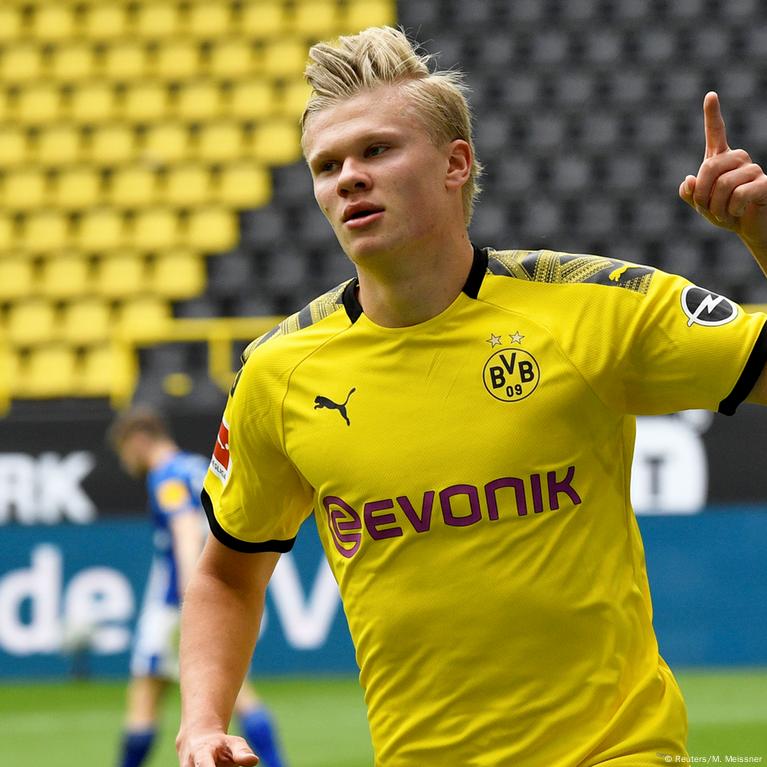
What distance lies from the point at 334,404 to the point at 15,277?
1466 centimetres

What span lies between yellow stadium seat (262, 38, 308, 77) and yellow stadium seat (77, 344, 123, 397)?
14.0ft

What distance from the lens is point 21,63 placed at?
1853cm

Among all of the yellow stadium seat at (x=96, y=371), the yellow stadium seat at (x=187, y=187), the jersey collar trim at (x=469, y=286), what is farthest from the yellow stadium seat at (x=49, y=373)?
the jersey collar trim at (x=469, y=286)

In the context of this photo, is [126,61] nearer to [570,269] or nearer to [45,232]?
[45,232]

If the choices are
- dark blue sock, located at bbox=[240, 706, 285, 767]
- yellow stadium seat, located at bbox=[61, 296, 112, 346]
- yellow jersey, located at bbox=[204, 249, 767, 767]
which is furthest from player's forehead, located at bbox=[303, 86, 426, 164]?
yellow stadium seat, located at bbox=[61, 296, 112, 346]

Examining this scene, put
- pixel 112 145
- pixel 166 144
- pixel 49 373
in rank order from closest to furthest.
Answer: pixel 49 373 → pixel 166 144 → pixel 112 145

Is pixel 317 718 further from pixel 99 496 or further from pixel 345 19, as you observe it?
pixel 345 19

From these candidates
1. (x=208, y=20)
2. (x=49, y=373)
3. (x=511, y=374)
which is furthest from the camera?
(x=208, y=20)

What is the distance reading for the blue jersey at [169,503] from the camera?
7723 mm


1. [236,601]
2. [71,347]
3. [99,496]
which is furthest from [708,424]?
[236,601]

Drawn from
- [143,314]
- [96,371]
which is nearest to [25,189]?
[143,314]

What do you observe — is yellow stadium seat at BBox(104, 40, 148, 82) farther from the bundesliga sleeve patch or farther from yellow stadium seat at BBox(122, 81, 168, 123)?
the bundesliga sleeve patch

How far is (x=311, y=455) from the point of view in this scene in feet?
9.86

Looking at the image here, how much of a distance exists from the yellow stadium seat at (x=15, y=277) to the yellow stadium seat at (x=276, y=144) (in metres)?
2.94
